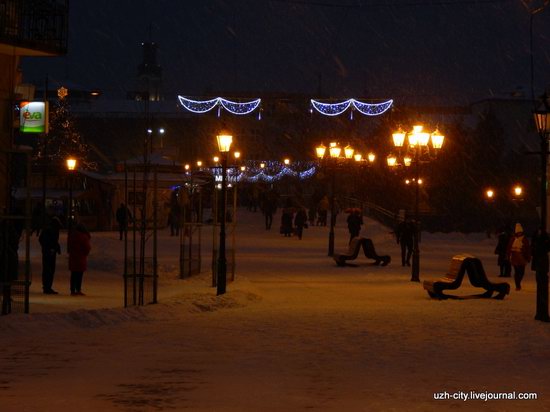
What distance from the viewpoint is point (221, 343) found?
42.7ft

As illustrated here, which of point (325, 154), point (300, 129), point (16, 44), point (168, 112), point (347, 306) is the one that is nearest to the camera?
point (347, 306)

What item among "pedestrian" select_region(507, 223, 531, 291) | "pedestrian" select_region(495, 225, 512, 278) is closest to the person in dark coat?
"pedestrian" select_region(495, 225, 512, 278)

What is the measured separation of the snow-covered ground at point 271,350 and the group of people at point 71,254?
1.41 ft

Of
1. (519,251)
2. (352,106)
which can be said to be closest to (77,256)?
(519,251)

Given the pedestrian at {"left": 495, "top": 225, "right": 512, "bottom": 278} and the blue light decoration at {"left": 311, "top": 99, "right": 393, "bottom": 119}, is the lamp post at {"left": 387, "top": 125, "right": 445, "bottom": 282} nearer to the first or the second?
the pedestrian at {"left": 495, "top": 225, "right": 512, "bottom": 278}

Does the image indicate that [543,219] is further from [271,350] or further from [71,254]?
[71,254]

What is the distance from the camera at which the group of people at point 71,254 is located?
2034 centimetres

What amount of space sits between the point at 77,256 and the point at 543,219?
10.1 metres

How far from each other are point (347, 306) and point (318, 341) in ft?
18.3

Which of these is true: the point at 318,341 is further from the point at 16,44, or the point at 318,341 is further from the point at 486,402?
the point at 16,44

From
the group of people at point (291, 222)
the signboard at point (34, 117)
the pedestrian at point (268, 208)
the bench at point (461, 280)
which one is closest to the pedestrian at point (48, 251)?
the signboard at point (34, 117)

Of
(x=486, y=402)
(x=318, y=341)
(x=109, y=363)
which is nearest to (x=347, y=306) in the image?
(x=318, y=341)

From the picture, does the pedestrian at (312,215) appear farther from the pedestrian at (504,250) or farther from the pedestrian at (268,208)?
the pedestrian at (504,250)

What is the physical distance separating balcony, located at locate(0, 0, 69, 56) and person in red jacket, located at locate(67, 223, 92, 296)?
425 cm
